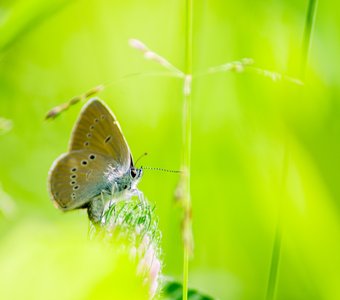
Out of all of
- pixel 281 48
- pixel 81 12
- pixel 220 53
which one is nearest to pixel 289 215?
pixel 281 48

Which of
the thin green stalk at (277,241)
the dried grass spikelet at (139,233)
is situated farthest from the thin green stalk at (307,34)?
the dried grass spikelet at (139,233)

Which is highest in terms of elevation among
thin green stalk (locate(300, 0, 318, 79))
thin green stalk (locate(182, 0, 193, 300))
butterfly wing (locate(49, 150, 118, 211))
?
thin green stalk (locate(300, 0, 318, 79))

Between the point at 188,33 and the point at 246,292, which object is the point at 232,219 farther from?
the point at 188,33

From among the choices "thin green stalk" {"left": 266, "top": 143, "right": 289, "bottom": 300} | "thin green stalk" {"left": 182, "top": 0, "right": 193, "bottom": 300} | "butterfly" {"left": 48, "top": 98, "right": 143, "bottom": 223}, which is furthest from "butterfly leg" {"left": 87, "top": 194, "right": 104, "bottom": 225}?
"thin green stalk" {"left": 266, "top": 143, "right": 289, "bottom": 300}

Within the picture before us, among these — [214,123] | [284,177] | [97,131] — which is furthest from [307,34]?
[214,123]

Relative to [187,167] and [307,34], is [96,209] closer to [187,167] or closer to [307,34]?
[187,167]

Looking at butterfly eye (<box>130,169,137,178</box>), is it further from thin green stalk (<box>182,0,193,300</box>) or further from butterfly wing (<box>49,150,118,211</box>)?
thin green stalk (<box>182,0,193,300</box>)
